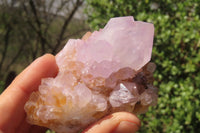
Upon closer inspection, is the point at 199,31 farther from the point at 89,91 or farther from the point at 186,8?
the point at 89,91

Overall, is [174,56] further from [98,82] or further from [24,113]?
[24,113]

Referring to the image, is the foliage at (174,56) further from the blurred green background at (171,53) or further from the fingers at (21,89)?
the fingers at (21,89)

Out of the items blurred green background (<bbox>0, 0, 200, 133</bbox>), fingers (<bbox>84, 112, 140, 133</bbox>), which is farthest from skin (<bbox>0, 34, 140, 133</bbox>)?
blurred green background (<bbox>0, 0, 200, 133</bbox>)

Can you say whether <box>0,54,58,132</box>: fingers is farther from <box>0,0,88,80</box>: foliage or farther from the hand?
<box>0,0,88,80</box>: foliage

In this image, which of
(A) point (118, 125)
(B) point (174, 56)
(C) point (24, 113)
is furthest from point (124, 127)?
(B) point (174, 56)

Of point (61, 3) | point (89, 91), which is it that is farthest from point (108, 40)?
point (61, 3)

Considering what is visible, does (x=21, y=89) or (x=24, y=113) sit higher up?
(x=21, y=89)
